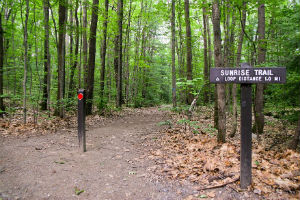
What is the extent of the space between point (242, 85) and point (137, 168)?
296 centimetres

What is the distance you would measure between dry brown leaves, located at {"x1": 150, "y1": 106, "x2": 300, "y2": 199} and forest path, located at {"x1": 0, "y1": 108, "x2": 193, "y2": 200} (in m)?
0.42

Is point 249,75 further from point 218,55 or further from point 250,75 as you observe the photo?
point 218,55

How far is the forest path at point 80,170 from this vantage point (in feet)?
11.5

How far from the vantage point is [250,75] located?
127 inches

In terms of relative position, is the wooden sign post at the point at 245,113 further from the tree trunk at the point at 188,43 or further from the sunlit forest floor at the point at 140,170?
the tree trunk at the point at 188,43

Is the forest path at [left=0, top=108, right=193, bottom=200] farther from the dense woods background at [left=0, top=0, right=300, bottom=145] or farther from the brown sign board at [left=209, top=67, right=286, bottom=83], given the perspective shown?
the dense woods background at [left=0, top=0, right=300, bottom=145]

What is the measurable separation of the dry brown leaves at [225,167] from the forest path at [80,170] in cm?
42

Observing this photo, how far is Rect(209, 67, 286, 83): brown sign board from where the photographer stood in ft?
10.2

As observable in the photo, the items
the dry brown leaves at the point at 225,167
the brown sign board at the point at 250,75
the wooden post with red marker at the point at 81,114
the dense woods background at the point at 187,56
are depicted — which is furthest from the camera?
the wooden post with red marker at the point at 81,114

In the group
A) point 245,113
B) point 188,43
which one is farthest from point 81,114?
point 188,43

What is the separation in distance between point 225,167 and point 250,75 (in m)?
2.01

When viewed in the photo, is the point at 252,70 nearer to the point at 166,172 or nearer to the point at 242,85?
the point at 242,85

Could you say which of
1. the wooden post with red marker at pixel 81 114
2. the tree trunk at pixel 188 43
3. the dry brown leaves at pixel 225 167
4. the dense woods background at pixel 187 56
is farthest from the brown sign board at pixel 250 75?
the tree trunk at pixel 188 43

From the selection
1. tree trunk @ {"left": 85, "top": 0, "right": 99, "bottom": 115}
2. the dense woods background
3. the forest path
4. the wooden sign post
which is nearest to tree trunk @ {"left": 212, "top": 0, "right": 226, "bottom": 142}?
the dense woods background
